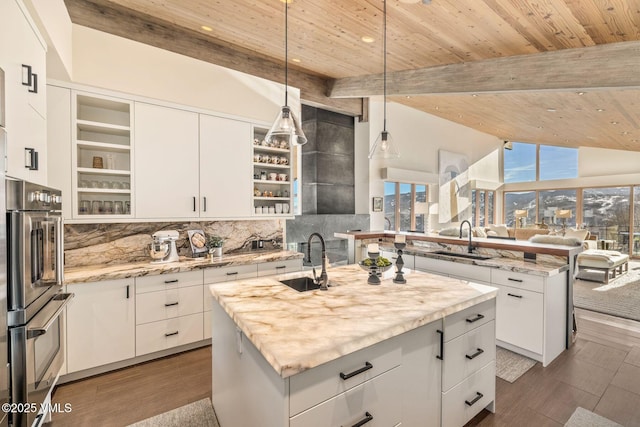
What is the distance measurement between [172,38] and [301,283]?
11.2ft

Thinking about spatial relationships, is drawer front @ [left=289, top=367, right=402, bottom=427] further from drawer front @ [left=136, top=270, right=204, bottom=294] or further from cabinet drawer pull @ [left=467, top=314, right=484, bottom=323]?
drawer front @ [left=136, top=270, right=204, bottom=294]

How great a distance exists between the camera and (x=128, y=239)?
129 inches

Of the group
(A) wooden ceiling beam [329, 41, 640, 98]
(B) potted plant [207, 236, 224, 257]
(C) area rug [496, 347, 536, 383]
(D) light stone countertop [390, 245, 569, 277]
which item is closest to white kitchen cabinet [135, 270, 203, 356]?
(B) potted plant [207, 236, 224, 257]

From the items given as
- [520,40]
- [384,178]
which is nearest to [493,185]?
[384,178]

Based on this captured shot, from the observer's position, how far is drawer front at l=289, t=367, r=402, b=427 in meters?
1.21

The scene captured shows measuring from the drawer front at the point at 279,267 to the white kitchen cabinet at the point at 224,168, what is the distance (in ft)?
2.22

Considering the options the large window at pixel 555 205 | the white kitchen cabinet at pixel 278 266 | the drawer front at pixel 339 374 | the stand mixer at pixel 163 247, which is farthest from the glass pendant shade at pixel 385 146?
the large window at pixel 555 205

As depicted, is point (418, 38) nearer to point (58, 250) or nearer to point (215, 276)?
point (215, 276)

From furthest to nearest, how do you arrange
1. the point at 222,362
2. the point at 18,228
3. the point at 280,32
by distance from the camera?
the point at 280,32 < the point at 222,362 < the point at 18,228

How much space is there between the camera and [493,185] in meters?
11.6

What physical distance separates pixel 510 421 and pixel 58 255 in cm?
333

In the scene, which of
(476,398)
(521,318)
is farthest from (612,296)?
(476,398)

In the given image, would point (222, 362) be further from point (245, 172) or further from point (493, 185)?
point (493, 185)

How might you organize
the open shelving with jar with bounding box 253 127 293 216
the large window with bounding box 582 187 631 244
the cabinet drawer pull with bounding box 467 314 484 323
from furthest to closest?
the large window with bounding box 582 187 631 244
the open shelving with jar with bounding box 253 127 293 216
the cabinet drawer pull with bounding box 467 314 484 323
